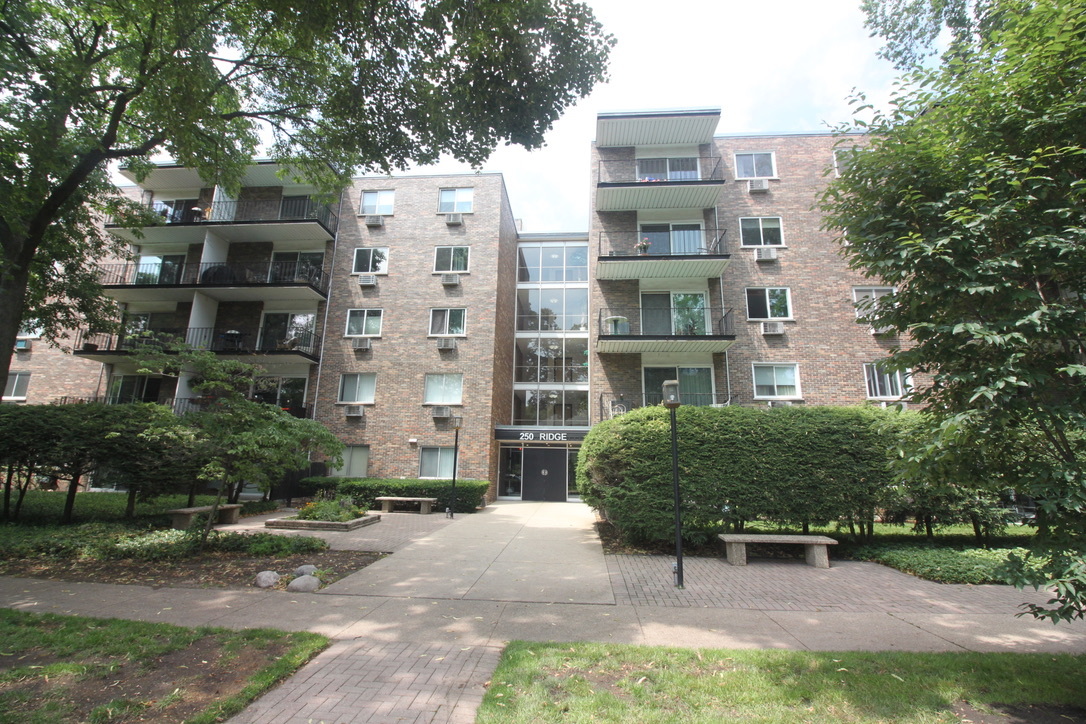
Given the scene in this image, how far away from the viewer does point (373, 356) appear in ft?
62.6

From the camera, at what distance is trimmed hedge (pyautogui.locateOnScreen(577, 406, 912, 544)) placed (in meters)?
8.84

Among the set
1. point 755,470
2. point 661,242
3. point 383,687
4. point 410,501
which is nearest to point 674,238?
point 661,242

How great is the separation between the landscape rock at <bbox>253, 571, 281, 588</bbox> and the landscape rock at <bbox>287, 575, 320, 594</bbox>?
30 cm

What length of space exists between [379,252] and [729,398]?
1572 cm

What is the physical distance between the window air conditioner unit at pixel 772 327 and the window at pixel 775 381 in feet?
4.29

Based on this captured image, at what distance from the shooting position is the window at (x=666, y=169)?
737 inches

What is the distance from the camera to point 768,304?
1775 cm

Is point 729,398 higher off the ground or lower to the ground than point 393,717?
higher

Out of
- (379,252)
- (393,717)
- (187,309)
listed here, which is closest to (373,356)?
(379,252)

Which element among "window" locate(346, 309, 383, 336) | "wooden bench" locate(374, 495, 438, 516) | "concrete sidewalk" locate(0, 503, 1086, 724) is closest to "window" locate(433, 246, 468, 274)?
"window" locate(346, 309, 383, 336)

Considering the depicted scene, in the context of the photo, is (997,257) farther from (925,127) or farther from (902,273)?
(925,127)

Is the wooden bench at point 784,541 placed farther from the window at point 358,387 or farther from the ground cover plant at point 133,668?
the window at point 358,387

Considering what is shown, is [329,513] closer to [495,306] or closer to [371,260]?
[495,306]

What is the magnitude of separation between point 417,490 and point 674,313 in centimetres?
1158
